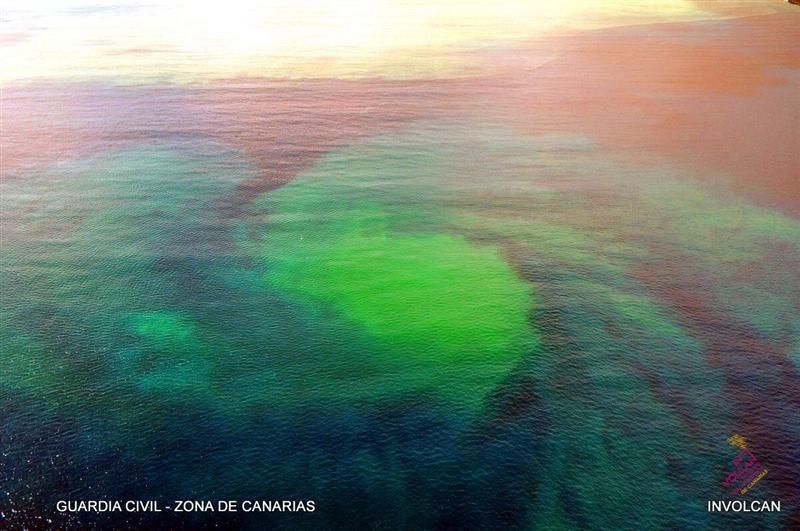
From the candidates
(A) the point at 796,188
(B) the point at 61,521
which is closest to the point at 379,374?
(B) the point at 61,521

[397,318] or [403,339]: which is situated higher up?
[397,318]

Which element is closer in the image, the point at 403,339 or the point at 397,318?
the point at 403,339

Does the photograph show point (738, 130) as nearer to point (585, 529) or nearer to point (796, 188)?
point (796, 188)
